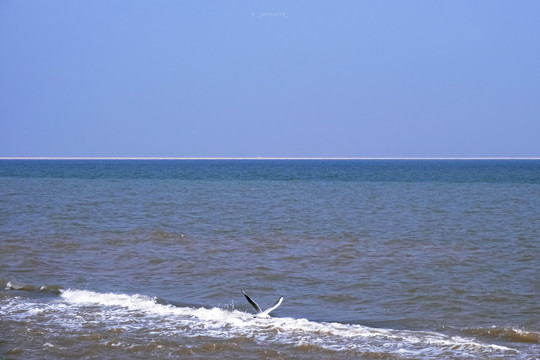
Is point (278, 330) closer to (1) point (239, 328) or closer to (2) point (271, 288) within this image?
(1) point (239, 328)

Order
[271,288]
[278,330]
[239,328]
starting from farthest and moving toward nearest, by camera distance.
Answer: [271,288]
[239,328]
[278,330]

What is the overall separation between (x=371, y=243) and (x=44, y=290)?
→ 34.0ft

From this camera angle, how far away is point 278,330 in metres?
10.0

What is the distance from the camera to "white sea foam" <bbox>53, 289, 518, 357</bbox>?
9.13 metres

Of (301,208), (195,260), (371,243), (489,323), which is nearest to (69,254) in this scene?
(195,260)

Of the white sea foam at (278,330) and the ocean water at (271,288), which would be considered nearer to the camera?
the white sea foam at (278,330)

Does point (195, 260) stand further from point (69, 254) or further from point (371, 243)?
point (371, 243)

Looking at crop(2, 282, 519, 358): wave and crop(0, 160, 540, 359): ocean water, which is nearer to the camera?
crop(2, 282, 519, 358): wave

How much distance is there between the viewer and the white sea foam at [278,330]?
913 cm

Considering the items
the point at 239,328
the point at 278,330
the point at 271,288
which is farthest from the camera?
the point at 271,288

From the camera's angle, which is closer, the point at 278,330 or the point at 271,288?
the point at 278,330

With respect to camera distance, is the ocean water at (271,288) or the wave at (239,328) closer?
the wave at (239,328)

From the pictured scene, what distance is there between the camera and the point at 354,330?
1006cm

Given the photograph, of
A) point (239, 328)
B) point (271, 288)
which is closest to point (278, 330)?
point (239, 328)
